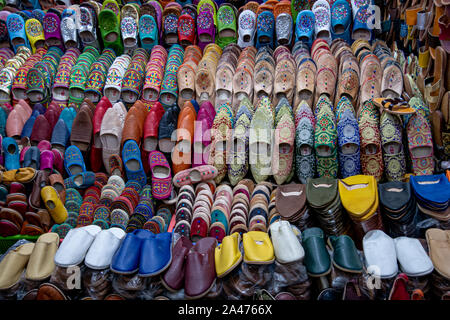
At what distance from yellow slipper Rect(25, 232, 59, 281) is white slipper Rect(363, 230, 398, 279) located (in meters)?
1.52

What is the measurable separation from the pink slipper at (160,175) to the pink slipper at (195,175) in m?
0.07

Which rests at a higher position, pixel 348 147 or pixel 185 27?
pixel 185 27

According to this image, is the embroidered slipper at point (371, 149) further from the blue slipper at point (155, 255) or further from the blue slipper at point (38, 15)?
the blue slipper at point (38, 15)

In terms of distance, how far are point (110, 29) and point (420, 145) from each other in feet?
9.83

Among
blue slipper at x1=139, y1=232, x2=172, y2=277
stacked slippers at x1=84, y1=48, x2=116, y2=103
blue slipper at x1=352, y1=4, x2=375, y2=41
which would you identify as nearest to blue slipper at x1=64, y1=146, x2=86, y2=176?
stacked slippers at x1=84, y1=48, x2=116, y2=103

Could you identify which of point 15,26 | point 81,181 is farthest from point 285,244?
point 15,26

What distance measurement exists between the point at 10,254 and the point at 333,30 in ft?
10.9

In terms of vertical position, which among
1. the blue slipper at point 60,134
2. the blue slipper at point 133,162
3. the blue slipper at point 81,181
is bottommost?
the blue slipper at point 81,181

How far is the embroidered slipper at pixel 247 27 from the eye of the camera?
13.2ft

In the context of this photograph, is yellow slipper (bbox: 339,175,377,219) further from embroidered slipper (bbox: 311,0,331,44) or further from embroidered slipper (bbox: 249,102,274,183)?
embroidered slipper (bbox: 311,0,331,44)

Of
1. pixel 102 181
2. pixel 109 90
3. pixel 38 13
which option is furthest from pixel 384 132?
pixel 38 13

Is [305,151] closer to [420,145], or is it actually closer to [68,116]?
[420,145]

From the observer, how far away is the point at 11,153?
3.18 meters

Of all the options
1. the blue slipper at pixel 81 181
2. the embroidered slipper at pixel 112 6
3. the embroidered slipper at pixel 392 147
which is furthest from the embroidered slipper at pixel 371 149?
the embroidered slipper at pixel 112 6
